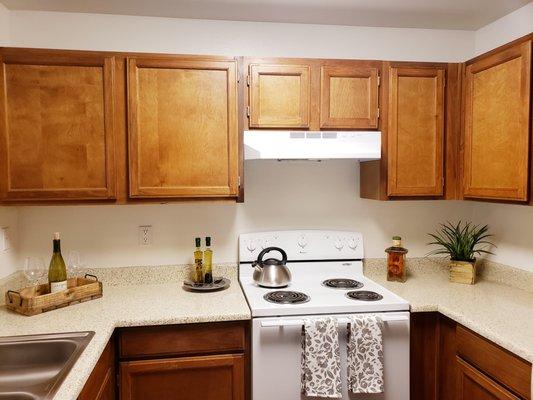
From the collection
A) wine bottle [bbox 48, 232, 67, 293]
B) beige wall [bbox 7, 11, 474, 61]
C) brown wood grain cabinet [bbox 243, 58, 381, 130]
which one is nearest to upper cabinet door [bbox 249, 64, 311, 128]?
brown wood grain cabinet [bbox 243, 58, 381, 130]

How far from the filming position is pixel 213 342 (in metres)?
1.82

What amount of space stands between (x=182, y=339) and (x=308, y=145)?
108 centimetres

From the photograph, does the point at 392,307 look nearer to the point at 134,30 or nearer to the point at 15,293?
the point at 15,293

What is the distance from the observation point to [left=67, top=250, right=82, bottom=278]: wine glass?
2.06m

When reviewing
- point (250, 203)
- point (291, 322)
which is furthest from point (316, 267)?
point (291, 322)

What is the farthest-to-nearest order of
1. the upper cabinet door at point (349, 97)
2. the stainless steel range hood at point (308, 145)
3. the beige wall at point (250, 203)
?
the beige wall at point (250, 203) < the upper cabinet door at point (349, 97) < the stainless steel range hood at point (308, 145)

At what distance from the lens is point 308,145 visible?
2.00 metres

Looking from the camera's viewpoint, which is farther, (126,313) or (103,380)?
(126,313)

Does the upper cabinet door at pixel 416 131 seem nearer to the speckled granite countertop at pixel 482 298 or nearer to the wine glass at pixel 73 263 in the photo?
the speckled granite countertop at pixel 482 298

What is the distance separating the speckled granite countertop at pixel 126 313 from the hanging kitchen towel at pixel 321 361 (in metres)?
0.30

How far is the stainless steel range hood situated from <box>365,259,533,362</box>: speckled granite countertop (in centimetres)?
76

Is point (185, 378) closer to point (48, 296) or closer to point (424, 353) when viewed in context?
point (48, 296)

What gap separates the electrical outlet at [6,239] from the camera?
2010 millimetres

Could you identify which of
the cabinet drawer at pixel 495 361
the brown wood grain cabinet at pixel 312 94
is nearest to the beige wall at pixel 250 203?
the brown wood grain cabinet at pixel 312 94
